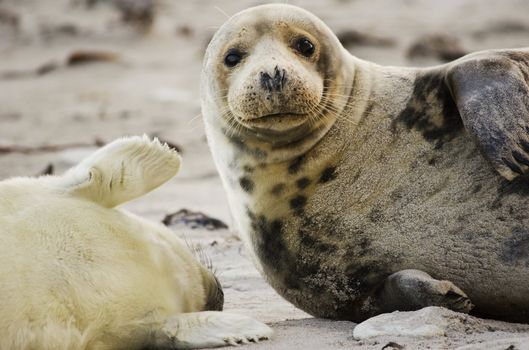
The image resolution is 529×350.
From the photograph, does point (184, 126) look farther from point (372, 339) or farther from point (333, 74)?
point (372, 339)

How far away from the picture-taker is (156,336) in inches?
126

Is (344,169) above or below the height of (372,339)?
above

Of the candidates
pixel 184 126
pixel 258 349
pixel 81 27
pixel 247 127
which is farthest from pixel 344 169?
pixel 81 27

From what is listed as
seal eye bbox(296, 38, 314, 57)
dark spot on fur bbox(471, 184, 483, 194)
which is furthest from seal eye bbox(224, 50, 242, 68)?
dark spot on fur bbox(471, 184, 483, 194)

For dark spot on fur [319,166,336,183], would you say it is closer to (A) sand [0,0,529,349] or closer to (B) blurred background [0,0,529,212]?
(A) sand [0,0,529,349]

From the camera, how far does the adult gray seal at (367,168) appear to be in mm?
3627

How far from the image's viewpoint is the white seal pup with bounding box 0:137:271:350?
9.78 ft

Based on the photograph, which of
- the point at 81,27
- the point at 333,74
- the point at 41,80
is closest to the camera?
the point at 333,74

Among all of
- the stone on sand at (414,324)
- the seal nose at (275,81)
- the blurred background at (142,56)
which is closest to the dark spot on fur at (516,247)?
the stone on sand at (414,324)

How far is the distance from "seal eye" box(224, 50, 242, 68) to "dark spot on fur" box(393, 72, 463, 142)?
621 mm

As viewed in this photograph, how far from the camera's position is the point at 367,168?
3.96m

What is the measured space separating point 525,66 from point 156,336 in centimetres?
160

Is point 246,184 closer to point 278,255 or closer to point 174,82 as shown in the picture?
point 278,255

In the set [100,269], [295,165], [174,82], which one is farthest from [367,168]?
[174,82]
